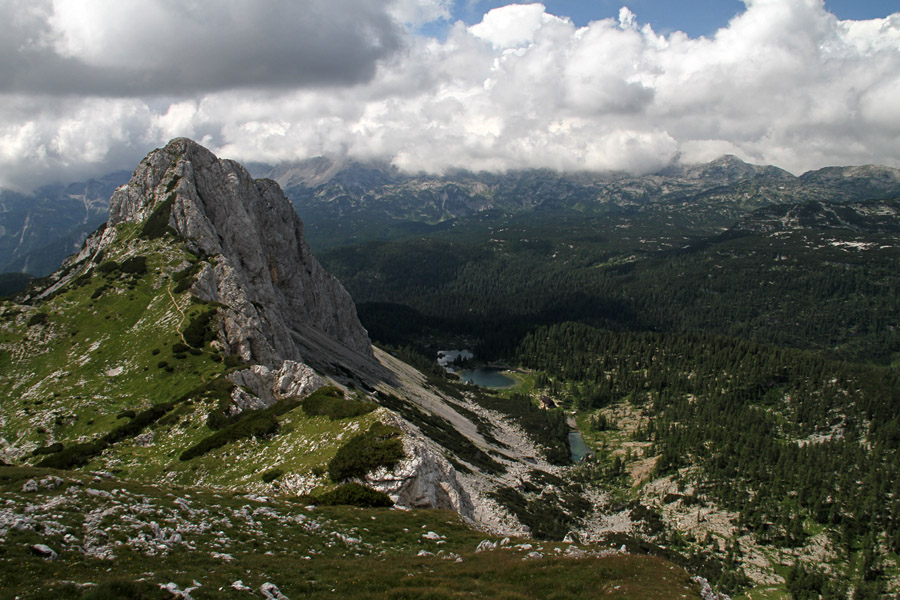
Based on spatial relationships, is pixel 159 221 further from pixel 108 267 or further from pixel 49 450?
pixel 49 450

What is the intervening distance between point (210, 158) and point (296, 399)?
109m

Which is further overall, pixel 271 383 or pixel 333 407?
pixel 271 383

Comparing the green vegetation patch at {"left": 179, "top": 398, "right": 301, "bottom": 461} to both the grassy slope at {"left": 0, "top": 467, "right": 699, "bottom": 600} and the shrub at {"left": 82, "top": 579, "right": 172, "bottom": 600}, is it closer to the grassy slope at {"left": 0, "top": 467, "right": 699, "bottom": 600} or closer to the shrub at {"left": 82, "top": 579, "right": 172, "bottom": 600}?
the grassy slope at {"left": 0, "top": 467, "right": 699, "bottom": 600}

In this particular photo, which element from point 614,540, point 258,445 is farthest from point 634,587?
point 614,540

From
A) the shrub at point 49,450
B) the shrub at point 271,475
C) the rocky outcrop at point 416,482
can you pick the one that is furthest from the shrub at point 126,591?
the shrub at point 49,450

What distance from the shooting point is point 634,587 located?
26578mm

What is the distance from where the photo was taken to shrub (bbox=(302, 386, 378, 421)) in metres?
49.2

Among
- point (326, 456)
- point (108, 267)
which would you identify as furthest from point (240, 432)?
point (108, 267)

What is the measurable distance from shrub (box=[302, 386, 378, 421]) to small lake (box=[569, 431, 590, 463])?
113 meters

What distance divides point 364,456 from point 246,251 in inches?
3904

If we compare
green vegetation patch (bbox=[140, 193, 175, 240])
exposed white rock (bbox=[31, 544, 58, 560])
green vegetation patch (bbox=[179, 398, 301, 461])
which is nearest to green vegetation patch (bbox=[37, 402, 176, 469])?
green vegetation patch (bbox=[179, 398, 301, 461])

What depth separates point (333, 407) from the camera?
50.4 metres

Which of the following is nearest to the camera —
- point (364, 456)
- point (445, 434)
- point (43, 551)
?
point (43, 551)

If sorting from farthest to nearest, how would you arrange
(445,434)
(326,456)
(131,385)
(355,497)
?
(445,434) → (131,385) → (326,456) → (355,497)
